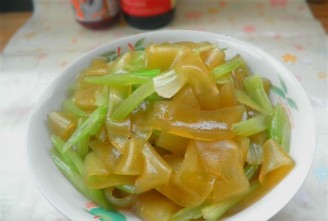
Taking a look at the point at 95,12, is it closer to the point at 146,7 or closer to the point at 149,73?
the point at 146,7

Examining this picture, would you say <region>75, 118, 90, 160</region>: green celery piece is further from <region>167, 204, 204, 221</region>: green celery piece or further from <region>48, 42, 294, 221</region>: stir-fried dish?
<region>167, 204, 204, 221</region>: green celery piece

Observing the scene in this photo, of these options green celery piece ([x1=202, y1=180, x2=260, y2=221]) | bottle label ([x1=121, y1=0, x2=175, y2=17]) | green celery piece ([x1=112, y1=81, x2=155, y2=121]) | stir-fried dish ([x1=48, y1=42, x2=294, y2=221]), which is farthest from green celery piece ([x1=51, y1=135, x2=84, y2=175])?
bottle label ([x1=121, y1=0, x2=175, y2=17])

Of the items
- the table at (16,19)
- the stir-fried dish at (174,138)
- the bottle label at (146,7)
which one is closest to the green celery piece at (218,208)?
the stir-fried dish at (174,138)

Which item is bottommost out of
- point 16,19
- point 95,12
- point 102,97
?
point 16,19

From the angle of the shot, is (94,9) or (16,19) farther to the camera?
(16,19)

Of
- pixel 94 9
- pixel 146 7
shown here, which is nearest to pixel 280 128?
pixel 146 7

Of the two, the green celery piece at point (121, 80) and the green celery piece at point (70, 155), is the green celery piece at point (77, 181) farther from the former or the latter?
the green celery piece at point (121, 80)

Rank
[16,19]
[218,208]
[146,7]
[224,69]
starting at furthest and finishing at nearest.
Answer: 1. [16,19]
2. [146,7]
3. [224,69]
4. [218,208]
